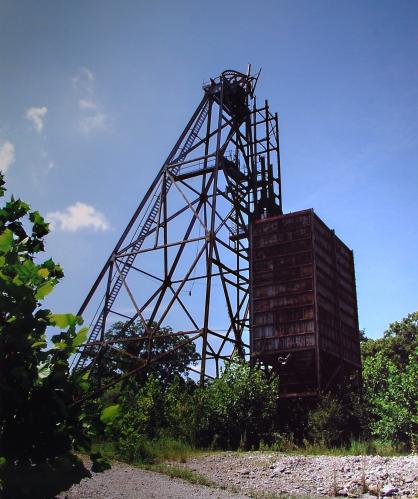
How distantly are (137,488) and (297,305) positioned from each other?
12583 mm

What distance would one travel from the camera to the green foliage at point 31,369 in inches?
111

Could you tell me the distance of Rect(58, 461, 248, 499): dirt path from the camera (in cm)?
1038

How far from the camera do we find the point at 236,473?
45.7 feet

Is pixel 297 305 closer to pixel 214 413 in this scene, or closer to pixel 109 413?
pixel 214 413

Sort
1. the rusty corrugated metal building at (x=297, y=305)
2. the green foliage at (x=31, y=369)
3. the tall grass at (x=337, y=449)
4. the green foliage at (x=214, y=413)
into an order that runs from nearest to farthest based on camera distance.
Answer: the green foliage at (x=31, y=369) → the tall grass at (x=337, y=449) → the green foliage at (x=214, y=413) → the rusty corrugated metal building at (x=297, y=305)

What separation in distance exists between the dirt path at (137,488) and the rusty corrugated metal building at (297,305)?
1008cm

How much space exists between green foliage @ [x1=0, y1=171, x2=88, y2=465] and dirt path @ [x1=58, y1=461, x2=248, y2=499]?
7554mm

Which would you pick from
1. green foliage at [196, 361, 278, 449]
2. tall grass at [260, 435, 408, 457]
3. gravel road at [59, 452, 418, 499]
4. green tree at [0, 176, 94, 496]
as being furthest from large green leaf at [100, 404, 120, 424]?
green foliage at [196, 361, 278, 449]

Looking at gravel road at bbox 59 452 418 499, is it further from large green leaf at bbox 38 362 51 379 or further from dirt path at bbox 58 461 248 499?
large green leaf at bbox 38 362 51 379

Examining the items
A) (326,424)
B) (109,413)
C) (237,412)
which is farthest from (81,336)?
(326,424)

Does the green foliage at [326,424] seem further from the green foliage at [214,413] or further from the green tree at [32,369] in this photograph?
the green tree at [32,369]

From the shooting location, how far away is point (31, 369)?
2.93 meters

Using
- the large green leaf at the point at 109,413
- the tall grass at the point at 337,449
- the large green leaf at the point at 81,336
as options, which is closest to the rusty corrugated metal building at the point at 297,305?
the tall grass at the point at 337,449

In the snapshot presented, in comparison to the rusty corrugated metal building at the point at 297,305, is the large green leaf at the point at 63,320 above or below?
below
